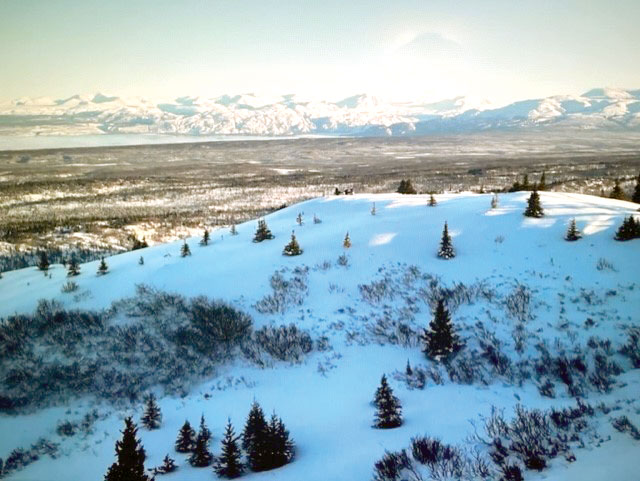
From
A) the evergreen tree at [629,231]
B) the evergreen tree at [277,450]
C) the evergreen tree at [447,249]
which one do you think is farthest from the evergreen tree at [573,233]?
the evergreen tree at [277,450]

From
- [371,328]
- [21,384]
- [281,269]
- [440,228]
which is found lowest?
[21,384]

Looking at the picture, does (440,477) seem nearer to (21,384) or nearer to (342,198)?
(21,384)

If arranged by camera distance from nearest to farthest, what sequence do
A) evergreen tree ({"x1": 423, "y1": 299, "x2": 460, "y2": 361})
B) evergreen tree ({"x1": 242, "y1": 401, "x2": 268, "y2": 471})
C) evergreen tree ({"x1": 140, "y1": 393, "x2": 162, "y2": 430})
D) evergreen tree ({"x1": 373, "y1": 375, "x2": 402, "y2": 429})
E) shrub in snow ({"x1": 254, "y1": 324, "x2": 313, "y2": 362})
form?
evergreen tree ({"x1": 242, "y1": 401, "x2": 268, "y2": 471})
evergreen tree ({"x1": 373, "y1": 375, "x2": 402, "y2": 429})
evergreen tree ({"x1": 140, "y1": 393, "x2": 162, "y2": 430})
evergreen tree ({"x1": 423, "y1": 299, "x2": 460, "y2": 361})
shrub in snow ({"x1": 254, "y1": 324, "x2": 313, "y2": 362})

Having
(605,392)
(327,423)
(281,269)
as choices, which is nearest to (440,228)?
(281,269)

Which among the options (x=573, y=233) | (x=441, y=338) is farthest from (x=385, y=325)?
(x=573, y=233)

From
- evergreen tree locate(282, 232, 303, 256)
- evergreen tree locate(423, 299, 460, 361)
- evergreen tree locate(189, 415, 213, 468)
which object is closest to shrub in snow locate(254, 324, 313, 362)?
evergreen tree locate(423, 299, 460, 361)

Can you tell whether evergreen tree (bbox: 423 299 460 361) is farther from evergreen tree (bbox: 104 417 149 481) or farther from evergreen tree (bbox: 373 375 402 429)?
evergreen tree (bbox: 104 417 149 481)
